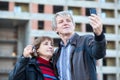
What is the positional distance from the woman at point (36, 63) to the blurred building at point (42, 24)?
4482cm

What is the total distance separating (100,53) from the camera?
4441 millimetres

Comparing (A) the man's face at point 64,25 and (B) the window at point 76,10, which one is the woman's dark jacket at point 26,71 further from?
(B) the window at point 76,10

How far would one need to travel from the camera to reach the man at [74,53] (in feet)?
14.9

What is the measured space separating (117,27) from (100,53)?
5203 cm

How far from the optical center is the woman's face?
555 cm

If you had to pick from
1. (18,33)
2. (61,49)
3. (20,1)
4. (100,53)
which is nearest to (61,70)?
(61,49)

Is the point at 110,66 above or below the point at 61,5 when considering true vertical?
below

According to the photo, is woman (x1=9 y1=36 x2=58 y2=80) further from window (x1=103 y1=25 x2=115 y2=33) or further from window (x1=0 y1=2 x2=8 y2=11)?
window (x1=103 y1=25 x2=115 y2=33)

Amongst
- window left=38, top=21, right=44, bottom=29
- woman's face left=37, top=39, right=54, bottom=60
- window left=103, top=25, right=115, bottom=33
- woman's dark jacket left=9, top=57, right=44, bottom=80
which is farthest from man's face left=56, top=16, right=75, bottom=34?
window left=103, top=25, right=115, bottom=33

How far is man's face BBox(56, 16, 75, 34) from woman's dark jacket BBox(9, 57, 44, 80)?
59cm

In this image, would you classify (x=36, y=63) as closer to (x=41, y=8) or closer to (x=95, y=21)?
(x=95, y=21)

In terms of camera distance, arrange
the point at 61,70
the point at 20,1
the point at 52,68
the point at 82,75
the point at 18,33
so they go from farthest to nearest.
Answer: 1. the point at 18,33
2. the point at 20,1
3. the point at 52,68
4. the point at 61,70
5. the point at 82,75

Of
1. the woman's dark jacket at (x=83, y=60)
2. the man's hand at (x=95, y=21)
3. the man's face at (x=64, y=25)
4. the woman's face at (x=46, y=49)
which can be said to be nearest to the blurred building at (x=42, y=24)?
the woman's face at (x=46, y=49)

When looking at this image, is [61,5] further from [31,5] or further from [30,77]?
[30,77]
